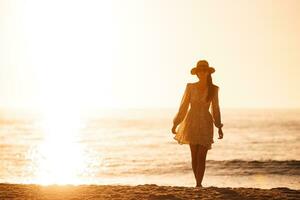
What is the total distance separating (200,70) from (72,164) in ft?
95.4

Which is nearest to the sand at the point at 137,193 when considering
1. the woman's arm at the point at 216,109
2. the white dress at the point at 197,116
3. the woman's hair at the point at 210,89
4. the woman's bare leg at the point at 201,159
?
the woman's bare leg at the point at 201,159

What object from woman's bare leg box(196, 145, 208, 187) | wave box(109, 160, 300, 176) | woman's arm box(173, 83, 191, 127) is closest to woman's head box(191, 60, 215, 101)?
woman's arm box(173, 83, 191, 127)

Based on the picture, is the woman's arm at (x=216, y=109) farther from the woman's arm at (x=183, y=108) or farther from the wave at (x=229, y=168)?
the wave at (x=229, y=168)

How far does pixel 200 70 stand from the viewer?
30.0 ft

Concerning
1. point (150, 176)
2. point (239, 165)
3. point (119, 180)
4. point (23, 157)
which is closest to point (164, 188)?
point (119, 180)

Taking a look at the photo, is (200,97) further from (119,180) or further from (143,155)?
(143,155)

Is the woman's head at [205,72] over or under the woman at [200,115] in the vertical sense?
over

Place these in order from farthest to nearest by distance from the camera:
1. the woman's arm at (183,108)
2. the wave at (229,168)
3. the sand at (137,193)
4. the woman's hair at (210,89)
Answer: the wave at (229,168), the woman's arm at (183,108), the woman's hair at (210,89), the sand at (137,193)

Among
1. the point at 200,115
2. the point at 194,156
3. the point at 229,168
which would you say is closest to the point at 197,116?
the point at 200,115

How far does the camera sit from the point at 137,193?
8.74 meters

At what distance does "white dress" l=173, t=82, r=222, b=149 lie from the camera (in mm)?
9227

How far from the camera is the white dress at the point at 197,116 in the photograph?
9227 millimetres

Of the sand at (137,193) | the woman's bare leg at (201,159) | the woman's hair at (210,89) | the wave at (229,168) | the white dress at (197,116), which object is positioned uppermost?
the woman's hair at (210,89)

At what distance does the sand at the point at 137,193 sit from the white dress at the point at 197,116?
33.2 inches
